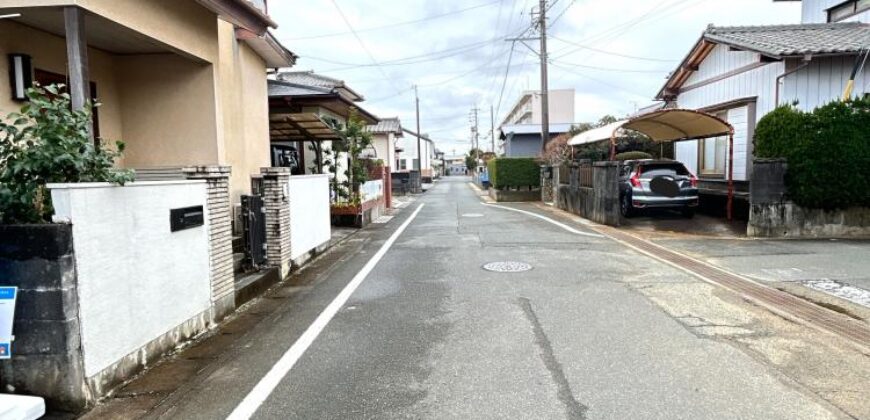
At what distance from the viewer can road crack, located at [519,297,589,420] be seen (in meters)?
3.61

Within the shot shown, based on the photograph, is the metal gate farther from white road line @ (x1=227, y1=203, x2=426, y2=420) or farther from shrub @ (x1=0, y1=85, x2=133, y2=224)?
shrub @ (x1=0, y1=85, x2=133, y2=224)

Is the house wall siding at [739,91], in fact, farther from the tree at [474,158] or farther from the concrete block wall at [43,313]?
the tree at [474,158]

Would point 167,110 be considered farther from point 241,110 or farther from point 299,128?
point 299,128

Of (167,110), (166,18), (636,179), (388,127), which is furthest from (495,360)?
(388,127)

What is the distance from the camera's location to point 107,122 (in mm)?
7660

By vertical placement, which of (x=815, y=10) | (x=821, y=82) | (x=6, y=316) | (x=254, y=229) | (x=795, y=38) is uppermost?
(x=815, y=10)

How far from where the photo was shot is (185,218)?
202 inches

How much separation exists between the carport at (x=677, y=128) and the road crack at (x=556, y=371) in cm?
988

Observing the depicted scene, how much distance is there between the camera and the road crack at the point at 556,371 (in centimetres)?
361

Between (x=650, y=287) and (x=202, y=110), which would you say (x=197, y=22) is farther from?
(x=650, y=287)

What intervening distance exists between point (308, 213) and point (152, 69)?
3.15 metres

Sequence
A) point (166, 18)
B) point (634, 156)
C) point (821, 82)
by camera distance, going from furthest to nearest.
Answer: point (634, 156) → point (821, 82) → point (166, 18)

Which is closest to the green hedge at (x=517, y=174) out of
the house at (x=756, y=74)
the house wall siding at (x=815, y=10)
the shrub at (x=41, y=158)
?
the house at (x=756, y=74)

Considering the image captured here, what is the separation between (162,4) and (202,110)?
5.69 ft
